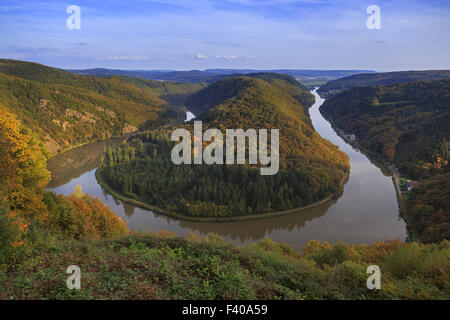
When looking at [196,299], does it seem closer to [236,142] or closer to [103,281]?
[103,281]

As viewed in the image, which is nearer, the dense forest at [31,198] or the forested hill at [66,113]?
the dense forest at [31,198]

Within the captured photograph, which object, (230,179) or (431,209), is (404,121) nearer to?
(431,209)

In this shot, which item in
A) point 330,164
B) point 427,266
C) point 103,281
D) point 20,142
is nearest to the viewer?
point 103,281

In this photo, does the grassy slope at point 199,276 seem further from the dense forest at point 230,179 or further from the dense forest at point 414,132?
the dense forest at point 230,179

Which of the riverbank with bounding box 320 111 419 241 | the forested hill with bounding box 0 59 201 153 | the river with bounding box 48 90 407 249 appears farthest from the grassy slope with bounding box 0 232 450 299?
the forested hill with bounding box 0 59 201 153

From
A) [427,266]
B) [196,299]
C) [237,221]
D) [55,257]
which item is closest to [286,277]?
[196,299]

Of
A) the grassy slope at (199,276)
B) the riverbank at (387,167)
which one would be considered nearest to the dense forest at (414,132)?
the riverbank at (387,167)

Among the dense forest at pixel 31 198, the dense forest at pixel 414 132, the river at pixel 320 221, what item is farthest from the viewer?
the dense forest at pixel 414 132

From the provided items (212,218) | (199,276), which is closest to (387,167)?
(212,218)
